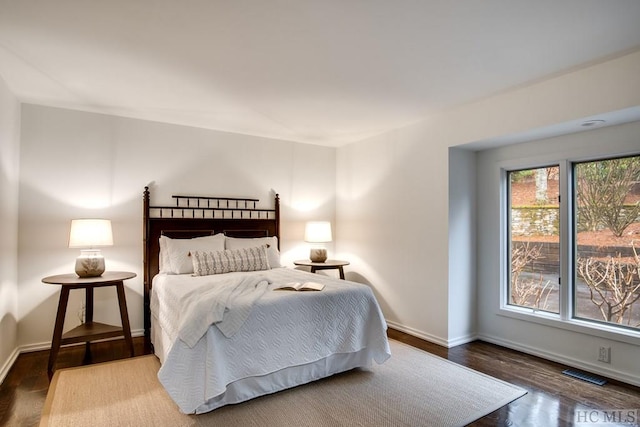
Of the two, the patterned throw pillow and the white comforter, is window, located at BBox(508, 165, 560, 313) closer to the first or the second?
the white comforter

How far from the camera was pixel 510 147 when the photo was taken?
3.81m

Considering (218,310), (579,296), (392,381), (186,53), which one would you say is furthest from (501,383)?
(186,53)

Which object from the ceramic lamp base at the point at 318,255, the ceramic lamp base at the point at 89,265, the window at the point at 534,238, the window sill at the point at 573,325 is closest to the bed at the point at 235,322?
the ceramic lamp base at the point at 89,265

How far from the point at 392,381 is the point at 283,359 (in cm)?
91

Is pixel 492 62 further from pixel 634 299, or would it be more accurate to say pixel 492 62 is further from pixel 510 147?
pixel 634 299

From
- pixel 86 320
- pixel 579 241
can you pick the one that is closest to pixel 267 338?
pixel 86 320

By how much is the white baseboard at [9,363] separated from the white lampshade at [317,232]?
315 cm

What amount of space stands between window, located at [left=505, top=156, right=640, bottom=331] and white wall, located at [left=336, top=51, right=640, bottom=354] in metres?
0.41

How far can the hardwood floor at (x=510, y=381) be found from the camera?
242 cm

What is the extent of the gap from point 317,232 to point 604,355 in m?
3.12

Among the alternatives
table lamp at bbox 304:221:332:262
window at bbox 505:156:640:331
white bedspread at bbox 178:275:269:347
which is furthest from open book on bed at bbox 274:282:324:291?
window at bbox 505:156:640:331

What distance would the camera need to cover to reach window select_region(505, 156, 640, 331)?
3.08 m

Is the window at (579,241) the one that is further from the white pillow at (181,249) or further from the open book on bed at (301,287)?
the white pillow at (181,249)

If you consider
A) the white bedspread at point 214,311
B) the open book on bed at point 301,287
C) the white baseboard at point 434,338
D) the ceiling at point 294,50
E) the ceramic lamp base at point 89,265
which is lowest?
the white baseboard at point 434,338
